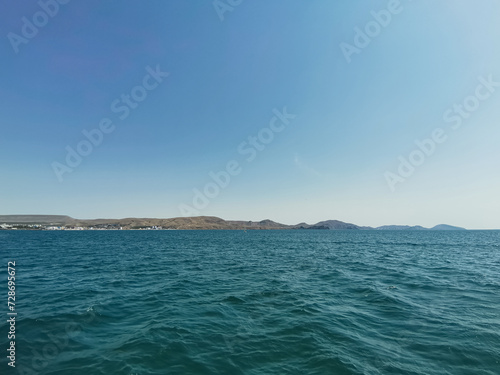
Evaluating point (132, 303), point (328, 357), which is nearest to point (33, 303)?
point (132, 303)

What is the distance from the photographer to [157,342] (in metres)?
11.7

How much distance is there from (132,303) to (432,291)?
25.1 meters

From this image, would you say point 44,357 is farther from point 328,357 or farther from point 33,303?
point 328,357

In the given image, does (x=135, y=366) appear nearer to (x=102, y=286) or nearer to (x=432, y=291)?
(x=102, y=286)

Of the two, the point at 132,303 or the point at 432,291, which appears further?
the point at 432,291

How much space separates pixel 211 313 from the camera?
1566 cm

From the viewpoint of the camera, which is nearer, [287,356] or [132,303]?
[287,356]

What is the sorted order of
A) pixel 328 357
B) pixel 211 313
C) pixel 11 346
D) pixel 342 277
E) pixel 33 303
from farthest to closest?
pixel 342 277 → pixel 33 303 → pixel 211 313 → pixel 11 346 → pixel 328 357

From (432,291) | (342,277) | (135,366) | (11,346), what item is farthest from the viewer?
(342,277)

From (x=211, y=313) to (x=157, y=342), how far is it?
14.8 feet

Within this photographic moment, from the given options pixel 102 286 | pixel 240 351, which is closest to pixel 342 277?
pixel 240 351

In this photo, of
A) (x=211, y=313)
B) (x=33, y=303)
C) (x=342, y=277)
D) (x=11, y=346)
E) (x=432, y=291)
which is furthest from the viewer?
(x=342, y=277)

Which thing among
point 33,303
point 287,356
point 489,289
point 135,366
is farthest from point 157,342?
point 489,289

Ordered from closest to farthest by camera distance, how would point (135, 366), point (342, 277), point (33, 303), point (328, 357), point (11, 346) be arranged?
point (135, 366) → point (328, 357) → point (11, 346) → point (33, 303) → point (342, 277)
